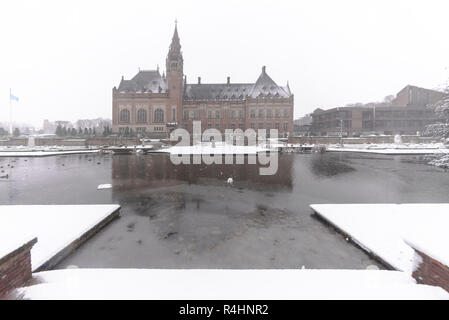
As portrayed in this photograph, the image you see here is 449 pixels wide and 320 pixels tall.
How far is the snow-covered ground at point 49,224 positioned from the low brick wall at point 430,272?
7439mm

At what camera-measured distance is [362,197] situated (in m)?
11.3

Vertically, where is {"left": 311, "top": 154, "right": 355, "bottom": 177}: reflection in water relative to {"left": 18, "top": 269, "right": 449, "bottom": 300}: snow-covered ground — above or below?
above

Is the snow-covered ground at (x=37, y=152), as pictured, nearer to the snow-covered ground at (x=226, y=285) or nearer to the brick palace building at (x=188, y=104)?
the brick palace building at (x=188, y=104)

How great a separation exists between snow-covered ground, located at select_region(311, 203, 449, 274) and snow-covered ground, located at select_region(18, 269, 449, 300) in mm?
794

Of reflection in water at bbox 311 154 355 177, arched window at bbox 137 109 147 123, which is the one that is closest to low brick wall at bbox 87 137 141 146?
arched window at bbox 137 109 147 123

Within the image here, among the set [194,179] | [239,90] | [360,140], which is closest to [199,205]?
[194,179]

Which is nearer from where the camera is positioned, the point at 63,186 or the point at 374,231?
the point at 374,231

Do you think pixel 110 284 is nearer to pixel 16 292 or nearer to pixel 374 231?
pixel 16 292

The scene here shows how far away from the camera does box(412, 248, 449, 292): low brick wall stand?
3502 mm

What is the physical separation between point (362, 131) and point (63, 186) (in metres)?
73.7

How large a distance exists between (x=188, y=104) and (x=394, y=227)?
6276 centimetres

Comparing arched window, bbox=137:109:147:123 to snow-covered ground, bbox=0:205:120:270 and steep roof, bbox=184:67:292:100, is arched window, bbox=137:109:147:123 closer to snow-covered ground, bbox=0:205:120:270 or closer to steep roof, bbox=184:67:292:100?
steep roof, bbox=184:67:292:100

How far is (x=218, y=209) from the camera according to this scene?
9.54m
